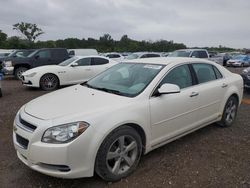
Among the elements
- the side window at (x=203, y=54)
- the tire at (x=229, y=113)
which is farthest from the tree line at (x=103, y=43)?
the tire at (x=229, y=113)

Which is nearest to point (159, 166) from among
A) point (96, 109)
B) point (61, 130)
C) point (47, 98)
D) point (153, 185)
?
point (153, 185)

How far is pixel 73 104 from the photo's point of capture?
3.53 meters

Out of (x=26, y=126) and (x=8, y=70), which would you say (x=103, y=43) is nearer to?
(x=8, y=70)

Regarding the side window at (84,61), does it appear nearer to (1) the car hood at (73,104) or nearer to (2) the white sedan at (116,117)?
(2) the white sedan at (116,117)

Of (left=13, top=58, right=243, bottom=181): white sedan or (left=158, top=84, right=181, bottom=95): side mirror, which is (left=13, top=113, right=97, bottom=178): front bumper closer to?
(left=13, top=58, right=243, bottom=181): white sedan

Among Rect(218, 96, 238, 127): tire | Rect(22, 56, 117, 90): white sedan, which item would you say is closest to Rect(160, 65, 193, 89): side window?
Rect(218, 96, 238, 127): tire

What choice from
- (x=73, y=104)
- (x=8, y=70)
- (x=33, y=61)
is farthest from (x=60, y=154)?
(x=8, y=70)

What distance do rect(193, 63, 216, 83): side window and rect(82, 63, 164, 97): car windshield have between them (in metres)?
0.89

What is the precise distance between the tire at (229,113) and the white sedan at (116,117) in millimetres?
342

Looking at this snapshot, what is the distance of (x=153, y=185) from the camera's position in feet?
11.1

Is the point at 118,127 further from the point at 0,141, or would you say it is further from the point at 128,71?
the point at 0,141

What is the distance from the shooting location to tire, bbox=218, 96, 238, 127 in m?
5.43

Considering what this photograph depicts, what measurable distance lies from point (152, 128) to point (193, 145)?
1.20 meters

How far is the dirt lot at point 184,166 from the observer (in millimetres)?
3420
